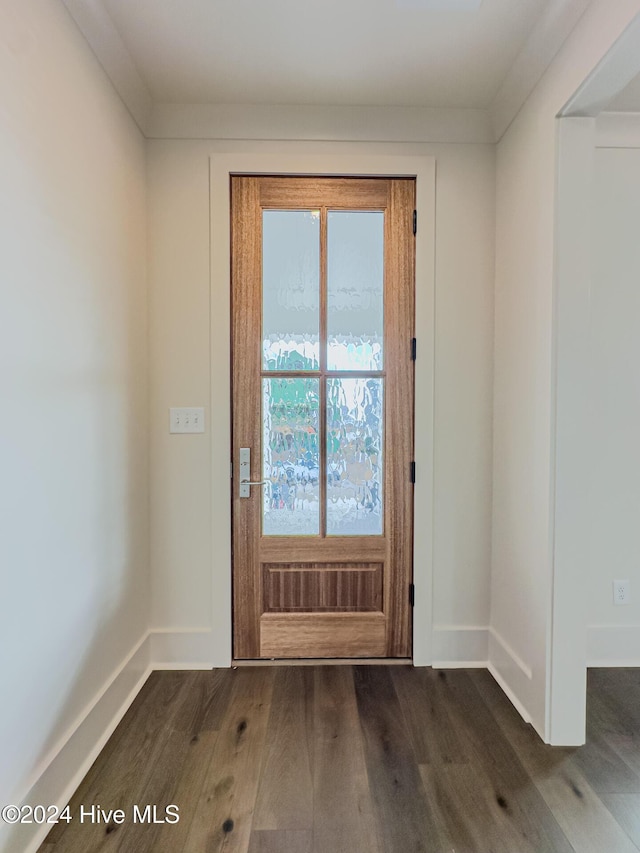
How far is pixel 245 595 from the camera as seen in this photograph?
217 centimetres

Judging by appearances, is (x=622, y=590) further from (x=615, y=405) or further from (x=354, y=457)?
(x=354, y=457)

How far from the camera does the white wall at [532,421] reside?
1642 millimetres

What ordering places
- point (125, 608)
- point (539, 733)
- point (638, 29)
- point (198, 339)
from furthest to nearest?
point (198, 339) → point (125, 608) → point (539, 733) → point (638, 29)

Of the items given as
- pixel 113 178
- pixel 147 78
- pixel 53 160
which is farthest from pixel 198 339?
pixel 147 78

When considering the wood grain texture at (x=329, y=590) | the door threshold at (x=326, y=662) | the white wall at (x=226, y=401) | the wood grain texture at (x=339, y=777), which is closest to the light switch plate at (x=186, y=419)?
the white wall at (x=226, y=401)

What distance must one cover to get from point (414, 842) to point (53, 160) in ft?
7.30

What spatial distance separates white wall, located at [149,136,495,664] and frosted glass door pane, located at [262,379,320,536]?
238 mm

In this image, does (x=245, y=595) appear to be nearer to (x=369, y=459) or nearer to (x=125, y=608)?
(x=125, y=608)

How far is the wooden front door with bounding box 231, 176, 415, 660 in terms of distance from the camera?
2.15 m

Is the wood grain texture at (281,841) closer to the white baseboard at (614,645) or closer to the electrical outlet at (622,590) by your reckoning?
the white baseboard at (614,645)

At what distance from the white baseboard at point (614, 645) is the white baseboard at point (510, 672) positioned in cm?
48

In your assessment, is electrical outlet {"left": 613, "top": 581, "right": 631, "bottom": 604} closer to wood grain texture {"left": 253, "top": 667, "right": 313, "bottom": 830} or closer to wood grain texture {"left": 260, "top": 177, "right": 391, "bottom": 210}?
wood grain texture {"left": 253, "top": 667, "right": 313, "bottom": 830}

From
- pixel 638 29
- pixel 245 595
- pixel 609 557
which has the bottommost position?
pixel 245 595

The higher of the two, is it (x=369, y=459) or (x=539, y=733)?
(x=369, y=459)
